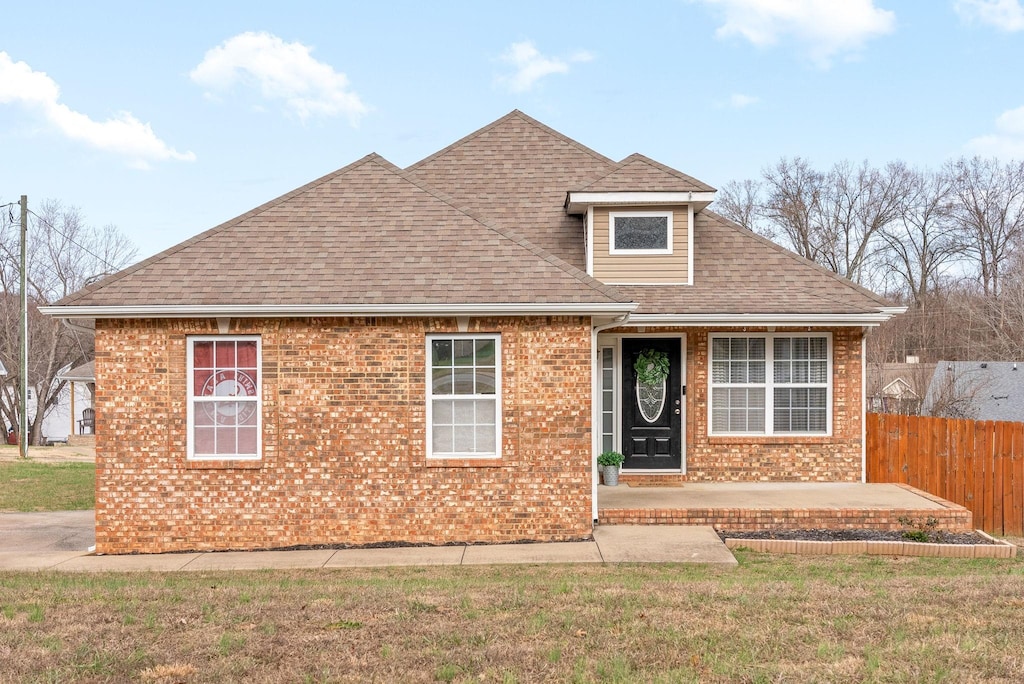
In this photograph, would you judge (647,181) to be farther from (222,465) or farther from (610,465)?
(222,465)

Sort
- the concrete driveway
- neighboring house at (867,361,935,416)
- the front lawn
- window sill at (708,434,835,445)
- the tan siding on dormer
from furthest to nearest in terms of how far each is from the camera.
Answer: neighboring house at (867,361,935,416)
the front lawn
the tan siding on dormer
window sill at (708,434,835,445)
the concrete driveway

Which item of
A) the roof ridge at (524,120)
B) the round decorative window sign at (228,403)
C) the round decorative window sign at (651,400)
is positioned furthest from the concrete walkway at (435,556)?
the roof ridge at (524,120)

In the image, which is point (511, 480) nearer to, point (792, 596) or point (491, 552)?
point (491, 552)

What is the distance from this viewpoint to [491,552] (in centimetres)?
963

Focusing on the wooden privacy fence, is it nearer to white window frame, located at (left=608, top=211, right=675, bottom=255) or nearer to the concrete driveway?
white window frame, located at (left=608, top=211, right=675, bottom=255)

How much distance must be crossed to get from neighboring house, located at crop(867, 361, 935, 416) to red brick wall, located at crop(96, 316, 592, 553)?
54.1 ft

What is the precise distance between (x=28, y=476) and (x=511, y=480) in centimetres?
1343

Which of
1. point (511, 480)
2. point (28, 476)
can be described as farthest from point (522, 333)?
point (28, 476)

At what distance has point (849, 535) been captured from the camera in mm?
10305

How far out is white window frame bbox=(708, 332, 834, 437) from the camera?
1302cm

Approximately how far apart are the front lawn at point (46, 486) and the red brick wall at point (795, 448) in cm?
983

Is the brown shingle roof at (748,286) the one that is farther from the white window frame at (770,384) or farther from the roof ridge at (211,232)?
the roof ridge at (211,232)

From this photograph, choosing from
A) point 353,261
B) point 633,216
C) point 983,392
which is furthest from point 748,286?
point 983,392

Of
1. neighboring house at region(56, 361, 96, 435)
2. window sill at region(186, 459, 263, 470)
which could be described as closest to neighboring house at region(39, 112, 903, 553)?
window sill at region(186, 459, 263, 470)
